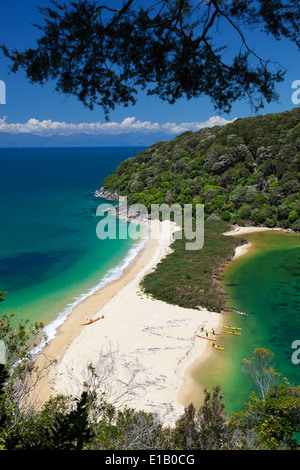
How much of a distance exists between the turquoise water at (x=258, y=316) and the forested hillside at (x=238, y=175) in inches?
497

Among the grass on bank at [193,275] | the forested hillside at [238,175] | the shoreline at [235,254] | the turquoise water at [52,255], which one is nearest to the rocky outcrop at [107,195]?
the forested hillside at [238,175]

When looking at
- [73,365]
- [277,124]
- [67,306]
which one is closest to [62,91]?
[73,365]

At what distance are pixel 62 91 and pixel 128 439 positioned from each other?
10.1 m

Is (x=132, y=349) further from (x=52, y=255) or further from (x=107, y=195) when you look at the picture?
(x=107, y=195)

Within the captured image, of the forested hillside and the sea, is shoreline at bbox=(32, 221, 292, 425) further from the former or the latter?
the forested hillside

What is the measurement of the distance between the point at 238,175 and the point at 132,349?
52.0m

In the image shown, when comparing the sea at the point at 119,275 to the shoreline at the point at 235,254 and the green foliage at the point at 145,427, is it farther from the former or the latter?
the green foliage at the point at 145,427

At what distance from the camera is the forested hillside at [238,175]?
55.6 meters

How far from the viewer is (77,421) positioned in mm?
6012

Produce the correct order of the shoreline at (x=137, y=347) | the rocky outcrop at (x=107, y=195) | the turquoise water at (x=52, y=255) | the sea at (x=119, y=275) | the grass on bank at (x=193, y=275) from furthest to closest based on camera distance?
the rocky outcrop at (x=107, y=195), the turquoise water at (x=52, y=255), the grass on bank at (x=193, y=275), the sea at (x=119, y=275), the shoreline at (x=137, y=347)

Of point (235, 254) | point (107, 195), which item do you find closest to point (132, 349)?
point (235, 254)

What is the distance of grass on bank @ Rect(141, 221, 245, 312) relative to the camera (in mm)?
26797

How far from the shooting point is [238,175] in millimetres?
63469
